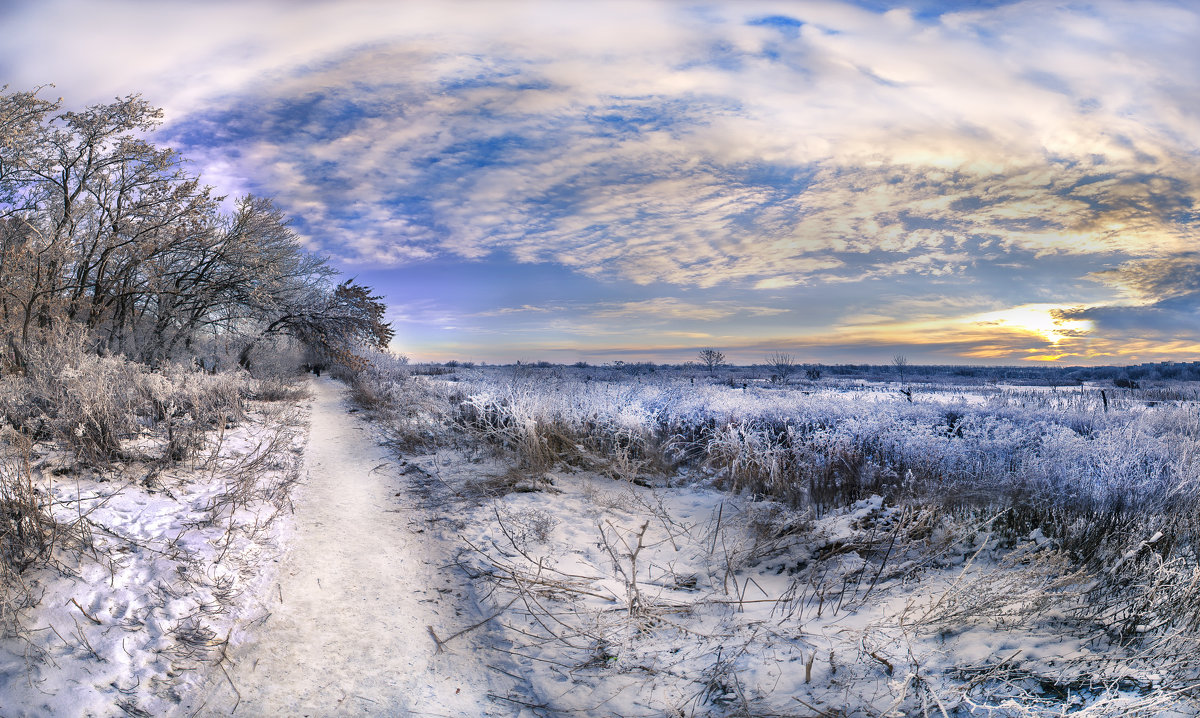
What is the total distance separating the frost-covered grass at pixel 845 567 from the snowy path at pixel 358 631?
46cm

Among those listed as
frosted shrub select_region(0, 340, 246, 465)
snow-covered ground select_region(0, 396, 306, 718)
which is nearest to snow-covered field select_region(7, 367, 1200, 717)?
snow-covered ground select_region(0, 396, 306, 718)

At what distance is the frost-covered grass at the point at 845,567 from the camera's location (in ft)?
10.5

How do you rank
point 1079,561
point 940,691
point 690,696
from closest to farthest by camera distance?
point 940,691, point 690,696, point 1079,561

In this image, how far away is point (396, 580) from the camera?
199 inches

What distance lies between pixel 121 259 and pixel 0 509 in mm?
13380

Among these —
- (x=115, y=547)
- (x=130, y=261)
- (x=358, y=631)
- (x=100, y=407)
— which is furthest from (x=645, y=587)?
(x=130, y=261)

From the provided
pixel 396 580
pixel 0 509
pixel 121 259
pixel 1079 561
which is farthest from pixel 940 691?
pixel 121 259

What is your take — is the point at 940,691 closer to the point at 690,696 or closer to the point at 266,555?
the point at 690,696

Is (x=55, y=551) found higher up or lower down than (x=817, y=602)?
higher up

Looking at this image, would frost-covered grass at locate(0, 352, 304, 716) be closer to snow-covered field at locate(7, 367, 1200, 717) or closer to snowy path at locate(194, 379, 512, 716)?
snow-covered field at locate(7, 367, 1200, 717)

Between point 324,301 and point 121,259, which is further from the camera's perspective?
point 324,301

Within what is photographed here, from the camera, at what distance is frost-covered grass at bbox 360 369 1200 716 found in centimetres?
321

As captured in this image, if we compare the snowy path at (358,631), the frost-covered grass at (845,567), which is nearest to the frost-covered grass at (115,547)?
the snowy path at (358,631)

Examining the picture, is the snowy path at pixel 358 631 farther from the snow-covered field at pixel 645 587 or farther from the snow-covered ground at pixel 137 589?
the snow-covered ground at pixel 137 589
